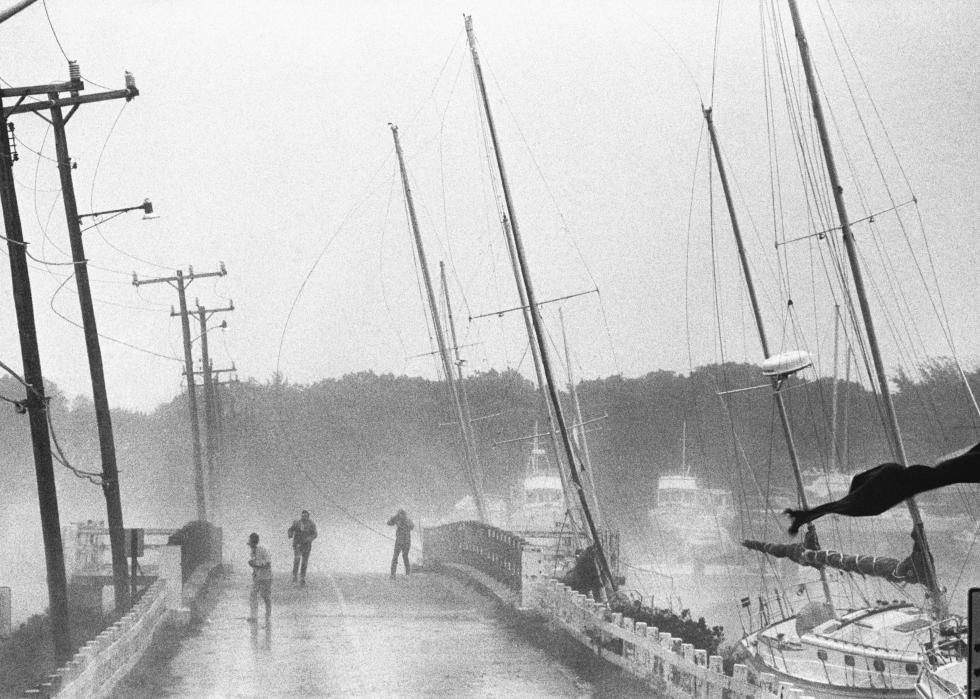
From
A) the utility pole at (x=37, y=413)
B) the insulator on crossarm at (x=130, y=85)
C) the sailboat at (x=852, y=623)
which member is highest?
the insulator on crossarm at (x=130, y=85)

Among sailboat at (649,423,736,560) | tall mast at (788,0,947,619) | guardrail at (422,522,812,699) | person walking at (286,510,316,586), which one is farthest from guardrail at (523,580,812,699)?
sailboat at (649,423,736,560)

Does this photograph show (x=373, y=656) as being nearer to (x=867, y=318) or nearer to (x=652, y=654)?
(x=652, y=654)

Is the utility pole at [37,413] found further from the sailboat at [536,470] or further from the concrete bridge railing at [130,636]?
the sailboat at [536,470]

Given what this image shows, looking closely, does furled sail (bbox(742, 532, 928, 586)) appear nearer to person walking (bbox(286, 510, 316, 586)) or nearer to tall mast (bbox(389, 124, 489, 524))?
person walking (bbox(286, 510, 316, 586))

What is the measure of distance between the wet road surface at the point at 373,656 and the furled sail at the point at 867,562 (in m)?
3.81

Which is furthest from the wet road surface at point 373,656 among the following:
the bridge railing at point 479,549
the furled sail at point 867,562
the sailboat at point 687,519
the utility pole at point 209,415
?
the sailboat at point 687,519

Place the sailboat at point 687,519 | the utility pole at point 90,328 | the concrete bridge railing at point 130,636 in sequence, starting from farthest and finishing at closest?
1. the sailboat at point 687,519
2. the utility pole at point 90,328
3. the concrete bridge railing at point 130,636

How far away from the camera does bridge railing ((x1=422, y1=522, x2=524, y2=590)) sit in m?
16.5

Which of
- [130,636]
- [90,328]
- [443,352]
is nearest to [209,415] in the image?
[443,352]

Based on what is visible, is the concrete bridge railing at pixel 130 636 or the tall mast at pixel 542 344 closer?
the concrete bridge railing at pixel 130 636

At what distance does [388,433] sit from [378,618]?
13052 millimetres

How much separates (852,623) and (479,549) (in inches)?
238

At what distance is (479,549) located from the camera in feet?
63.4

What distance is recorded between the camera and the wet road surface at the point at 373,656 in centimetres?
1133
